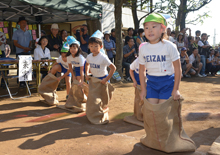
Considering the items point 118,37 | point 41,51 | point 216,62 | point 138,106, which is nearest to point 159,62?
point 138,106

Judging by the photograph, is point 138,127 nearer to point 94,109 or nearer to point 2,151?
point 94,109

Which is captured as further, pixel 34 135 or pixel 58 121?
pixel 58 121

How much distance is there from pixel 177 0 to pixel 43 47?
13.1 meters

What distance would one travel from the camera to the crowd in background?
747 centimetres

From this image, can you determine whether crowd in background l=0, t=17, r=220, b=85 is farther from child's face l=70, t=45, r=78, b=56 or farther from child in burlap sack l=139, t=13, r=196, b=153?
child in burlap sack l=139, t=13, r=196, b=153

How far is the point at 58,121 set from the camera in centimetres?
427

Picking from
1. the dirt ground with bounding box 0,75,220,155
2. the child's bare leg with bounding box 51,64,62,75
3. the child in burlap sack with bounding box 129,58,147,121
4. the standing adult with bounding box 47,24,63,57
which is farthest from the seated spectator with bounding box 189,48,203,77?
the child in burlap sack with bounding box 129,58,147,121

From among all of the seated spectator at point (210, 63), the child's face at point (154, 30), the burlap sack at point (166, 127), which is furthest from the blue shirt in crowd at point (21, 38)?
the seated spectator at point (210, 63)

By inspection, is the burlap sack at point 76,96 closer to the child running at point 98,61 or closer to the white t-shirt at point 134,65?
the child running at point 98,61

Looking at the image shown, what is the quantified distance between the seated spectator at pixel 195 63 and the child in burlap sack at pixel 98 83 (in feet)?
25.5

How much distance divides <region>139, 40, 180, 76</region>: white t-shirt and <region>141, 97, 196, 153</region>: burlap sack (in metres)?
0.37

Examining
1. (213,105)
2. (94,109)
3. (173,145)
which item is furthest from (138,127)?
(213,105)

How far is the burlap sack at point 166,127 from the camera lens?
9.09 feet

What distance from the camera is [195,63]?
37.9 feet
